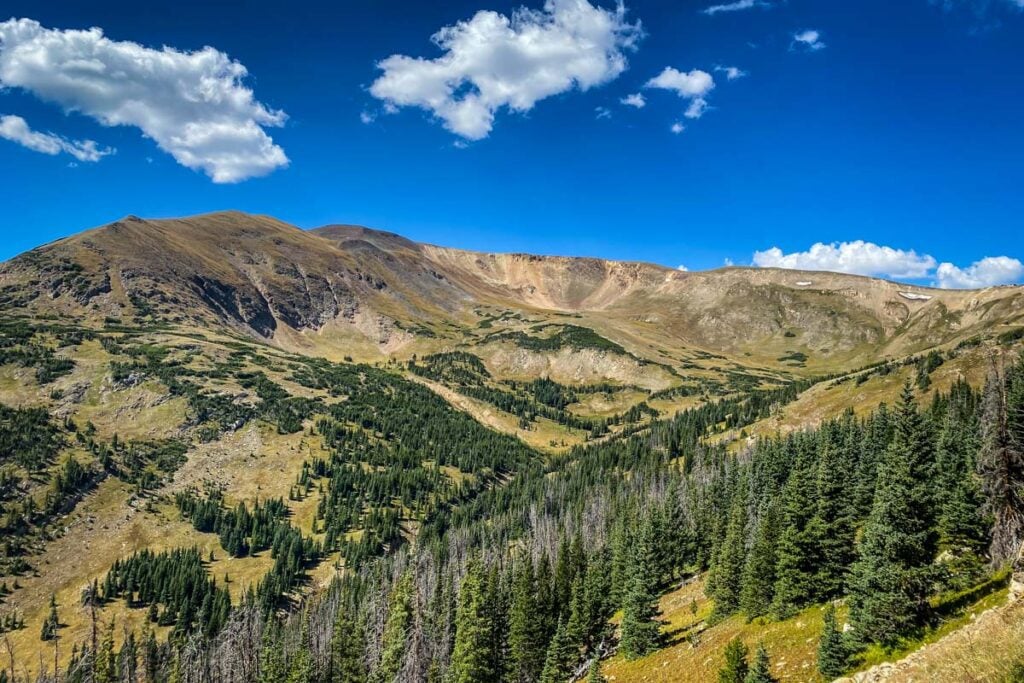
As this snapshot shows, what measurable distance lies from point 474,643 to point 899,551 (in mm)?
49616

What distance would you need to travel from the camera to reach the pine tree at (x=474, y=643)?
219ft

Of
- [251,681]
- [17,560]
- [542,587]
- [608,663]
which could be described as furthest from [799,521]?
[17,560]

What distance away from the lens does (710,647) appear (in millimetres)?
47969

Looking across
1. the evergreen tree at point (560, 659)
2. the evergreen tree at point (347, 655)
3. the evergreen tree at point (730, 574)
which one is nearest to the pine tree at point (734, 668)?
the evergreen tree at point (730, 574)

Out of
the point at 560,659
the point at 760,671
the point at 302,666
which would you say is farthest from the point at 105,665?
the point at 760,671

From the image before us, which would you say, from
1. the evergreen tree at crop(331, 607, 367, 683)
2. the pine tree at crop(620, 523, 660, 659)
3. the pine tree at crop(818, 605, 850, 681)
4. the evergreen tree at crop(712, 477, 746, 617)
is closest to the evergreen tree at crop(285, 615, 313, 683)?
the evergreen tree at crop(331, 607, 367, 683)

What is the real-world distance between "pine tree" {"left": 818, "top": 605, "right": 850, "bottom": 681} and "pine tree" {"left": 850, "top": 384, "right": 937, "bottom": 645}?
116 centimetres

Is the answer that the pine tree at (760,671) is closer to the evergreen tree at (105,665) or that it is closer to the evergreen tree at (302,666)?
the evergreen tree at (302,666)

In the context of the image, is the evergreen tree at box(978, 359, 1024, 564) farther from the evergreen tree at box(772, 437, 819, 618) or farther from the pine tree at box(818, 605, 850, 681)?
the evergreen tree at box(772, 437, 819, 618)

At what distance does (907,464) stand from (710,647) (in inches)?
911

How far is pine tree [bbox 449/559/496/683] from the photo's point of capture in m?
66.8

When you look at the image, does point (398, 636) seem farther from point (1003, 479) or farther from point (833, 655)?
point (1003, 479)

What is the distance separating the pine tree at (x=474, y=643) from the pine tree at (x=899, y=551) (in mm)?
44134

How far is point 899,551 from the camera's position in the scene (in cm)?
3397
